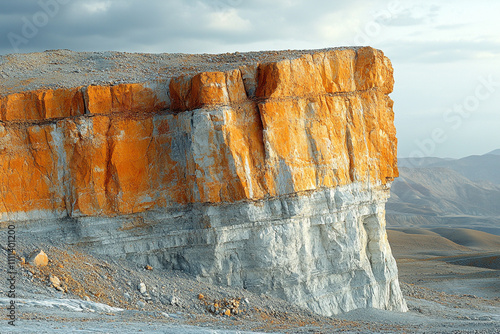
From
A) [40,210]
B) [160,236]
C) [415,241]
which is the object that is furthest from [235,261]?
[415,241]

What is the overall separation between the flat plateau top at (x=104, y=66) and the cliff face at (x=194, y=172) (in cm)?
142

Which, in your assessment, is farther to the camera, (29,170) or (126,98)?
(126,98)

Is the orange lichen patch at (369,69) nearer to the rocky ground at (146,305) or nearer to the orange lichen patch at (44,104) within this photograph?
the rocky ground at (146,305)

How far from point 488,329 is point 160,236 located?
12.4 metres

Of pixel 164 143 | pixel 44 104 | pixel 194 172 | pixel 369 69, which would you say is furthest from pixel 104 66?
pixel 369 69

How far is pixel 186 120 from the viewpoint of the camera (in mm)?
20344

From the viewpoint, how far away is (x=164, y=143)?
20828 mm

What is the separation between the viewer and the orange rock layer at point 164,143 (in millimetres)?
20078

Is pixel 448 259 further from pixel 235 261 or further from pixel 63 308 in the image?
pixel 63 308

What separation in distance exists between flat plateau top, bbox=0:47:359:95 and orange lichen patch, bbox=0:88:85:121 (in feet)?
2.75

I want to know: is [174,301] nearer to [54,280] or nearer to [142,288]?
[142,288]

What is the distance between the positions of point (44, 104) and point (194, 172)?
618 cm

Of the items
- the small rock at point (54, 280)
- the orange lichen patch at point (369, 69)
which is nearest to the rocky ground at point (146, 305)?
the small rock at point (54, 280)

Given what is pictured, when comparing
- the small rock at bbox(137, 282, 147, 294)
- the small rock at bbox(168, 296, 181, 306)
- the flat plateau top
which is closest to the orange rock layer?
the flat plateau top
